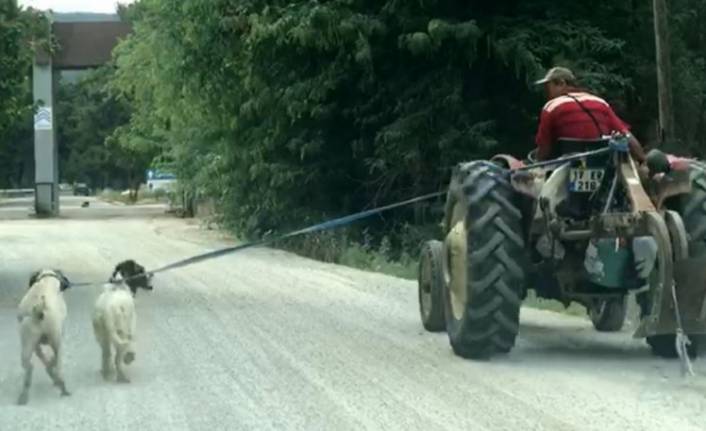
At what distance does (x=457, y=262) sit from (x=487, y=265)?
2.07 feet

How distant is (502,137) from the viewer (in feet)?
88.6

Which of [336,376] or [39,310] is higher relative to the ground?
[39,310]

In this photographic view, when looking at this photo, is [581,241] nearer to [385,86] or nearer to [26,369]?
[26,369]

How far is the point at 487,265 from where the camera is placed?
10.3 metres

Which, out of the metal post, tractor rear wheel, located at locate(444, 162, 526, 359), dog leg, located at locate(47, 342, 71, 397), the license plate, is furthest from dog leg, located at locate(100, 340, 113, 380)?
the metal post

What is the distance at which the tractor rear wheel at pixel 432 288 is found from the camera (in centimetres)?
1231

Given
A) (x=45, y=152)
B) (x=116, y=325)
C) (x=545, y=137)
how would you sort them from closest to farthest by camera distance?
(x=116, y=325) → (x=545, y=137) → (x=45, y=152)

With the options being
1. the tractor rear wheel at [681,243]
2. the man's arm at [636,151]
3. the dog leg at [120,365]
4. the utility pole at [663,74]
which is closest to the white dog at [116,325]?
the dog leg at [120,365]

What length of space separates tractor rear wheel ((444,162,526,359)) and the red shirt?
0.50 metres

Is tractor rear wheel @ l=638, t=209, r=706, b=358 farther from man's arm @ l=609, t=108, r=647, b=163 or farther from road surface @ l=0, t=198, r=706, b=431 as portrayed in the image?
man's arm @ l=609, t=108, r=647, b=163

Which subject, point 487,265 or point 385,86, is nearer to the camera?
point 487,265

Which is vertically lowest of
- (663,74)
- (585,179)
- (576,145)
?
(585,179)

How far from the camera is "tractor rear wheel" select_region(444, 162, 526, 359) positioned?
33.9 feet

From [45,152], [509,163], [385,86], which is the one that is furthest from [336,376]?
[45,152]
